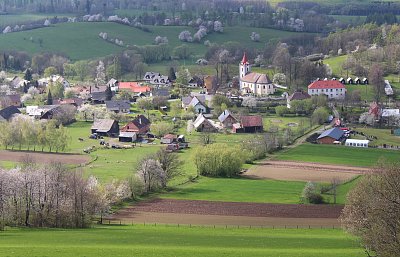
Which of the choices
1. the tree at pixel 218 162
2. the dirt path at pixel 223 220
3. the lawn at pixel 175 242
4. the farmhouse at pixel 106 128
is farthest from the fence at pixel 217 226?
the farmhouse at pixel 106 128

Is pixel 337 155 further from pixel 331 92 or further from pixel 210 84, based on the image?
pixel 210 84

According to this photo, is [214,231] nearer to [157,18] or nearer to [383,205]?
[383,205]

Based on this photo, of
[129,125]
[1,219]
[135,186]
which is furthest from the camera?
[129,125]

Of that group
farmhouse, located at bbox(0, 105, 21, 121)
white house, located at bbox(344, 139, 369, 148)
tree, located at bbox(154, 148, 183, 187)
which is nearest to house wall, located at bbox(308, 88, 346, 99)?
white house, located at bbox(344, 139, 369, 148)

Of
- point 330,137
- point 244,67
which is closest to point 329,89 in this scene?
point 244,67

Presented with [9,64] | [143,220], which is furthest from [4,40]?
[143,220]
